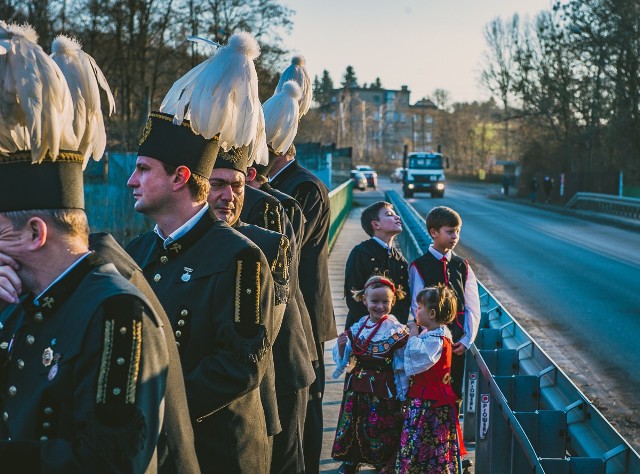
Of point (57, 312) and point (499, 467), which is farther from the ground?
point (57, 312)

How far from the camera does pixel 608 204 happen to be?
39.6 meters

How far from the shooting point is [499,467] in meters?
5.49

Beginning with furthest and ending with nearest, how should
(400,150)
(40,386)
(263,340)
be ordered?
(400,150), (263,340), (40,386)

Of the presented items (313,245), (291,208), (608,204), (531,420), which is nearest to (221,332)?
(531,420)

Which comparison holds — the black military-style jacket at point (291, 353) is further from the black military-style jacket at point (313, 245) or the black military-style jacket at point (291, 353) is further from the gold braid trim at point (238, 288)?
the black military-style jacket at point (313, 245)

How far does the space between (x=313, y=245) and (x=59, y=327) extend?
378cm

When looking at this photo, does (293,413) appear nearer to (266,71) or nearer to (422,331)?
(422,331)

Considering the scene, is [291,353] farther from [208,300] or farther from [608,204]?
[608,204]

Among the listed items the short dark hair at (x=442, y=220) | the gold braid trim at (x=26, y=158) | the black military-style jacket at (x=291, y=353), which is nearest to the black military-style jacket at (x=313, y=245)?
the short dark hair at (x=442, y=220)

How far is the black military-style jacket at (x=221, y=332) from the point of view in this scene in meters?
3.52

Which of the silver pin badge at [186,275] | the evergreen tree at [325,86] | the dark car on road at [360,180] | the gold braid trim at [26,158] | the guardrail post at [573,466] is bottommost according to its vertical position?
the dark car on road at [360,180]

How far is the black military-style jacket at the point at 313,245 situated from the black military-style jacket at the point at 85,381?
3583 millimetres

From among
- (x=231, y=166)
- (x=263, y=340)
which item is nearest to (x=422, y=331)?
(x=231, y=166)

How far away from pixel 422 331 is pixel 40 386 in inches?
153
